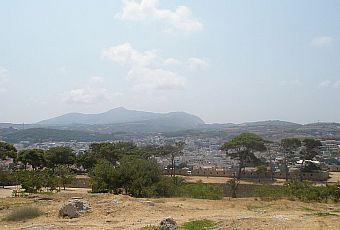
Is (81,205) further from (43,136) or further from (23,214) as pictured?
(43,136)

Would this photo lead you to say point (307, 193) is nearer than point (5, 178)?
Yes

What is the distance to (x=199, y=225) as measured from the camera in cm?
1345

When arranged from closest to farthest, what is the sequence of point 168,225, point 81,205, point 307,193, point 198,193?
point 168,225 → point 81,205 → point 307,193 → point 198,193

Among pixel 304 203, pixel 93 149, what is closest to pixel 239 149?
pixel 93 149

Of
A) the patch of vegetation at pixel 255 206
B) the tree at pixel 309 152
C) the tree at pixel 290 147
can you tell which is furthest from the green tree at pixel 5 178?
the tree at pixel 309 152

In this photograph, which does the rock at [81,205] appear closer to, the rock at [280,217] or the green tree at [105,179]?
the rock at [280,217]

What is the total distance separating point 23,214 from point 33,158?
35.3m

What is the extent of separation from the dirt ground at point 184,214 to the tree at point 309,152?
26.6 metres

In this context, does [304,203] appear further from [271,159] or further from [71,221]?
[271,159]

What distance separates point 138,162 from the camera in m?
25.2

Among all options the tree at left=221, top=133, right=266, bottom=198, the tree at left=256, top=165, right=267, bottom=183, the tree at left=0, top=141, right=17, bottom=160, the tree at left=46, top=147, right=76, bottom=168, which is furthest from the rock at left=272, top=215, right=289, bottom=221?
the tree at left=0, top=141, right=17, bottom=160

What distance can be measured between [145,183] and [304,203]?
9.22 metres

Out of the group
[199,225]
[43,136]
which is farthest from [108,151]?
[43,136]

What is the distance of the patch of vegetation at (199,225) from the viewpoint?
512 inches
